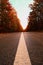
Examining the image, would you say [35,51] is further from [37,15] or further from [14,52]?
[37,15]

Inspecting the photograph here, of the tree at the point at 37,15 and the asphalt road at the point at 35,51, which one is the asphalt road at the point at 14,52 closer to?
the asphalt road at the point at 35,51

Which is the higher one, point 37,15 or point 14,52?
point 37,15

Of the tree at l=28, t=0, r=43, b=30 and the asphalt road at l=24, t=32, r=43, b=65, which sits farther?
the tree at l=28, t=0, r=43, b=30

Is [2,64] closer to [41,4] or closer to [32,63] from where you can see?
[32,63]

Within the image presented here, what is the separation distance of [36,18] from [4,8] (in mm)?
15138

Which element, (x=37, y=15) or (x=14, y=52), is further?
(x=37, y=15)

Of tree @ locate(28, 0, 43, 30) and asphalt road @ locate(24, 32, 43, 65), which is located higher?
tree @ locate(28, 0, 43, 30)

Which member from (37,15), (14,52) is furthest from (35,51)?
(37,15)

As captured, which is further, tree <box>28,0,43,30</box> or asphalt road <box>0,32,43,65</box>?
tree <box>28,0,43,30</box>

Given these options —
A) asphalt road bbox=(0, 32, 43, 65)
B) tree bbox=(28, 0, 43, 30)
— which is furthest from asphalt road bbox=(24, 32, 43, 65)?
tree bbox=(28, 0, 43, 30)

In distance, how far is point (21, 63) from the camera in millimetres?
7887

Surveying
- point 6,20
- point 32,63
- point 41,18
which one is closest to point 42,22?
point 41,18

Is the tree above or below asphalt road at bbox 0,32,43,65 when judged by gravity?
above

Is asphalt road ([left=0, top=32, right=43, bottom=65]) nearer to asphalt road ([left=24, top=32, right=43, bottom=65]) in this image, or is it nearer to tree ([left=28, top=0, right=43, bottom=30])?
asphalt road ([left=24, top=32, right=43, bottom=65])
